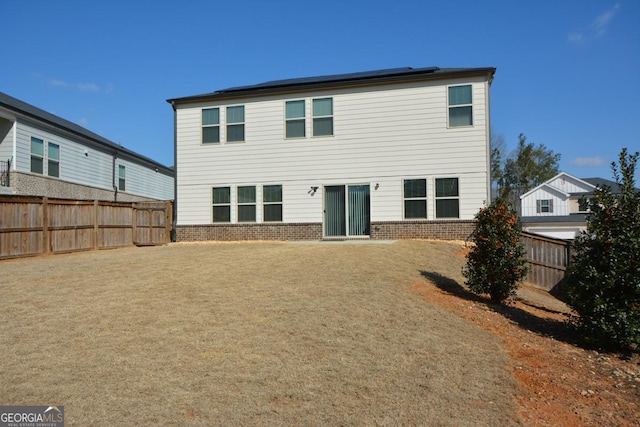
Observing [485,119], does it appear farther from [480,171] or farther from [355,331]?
[355,331]

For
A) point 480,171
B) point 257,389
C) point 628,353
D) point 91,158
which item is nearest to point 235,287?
point 257,389

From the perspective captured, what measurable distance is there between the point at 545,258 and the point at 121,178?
975 inches

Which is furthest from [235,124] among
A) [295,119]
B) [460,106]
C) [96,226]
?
[460,106]

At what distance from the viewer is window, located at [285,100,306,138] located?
17.3m

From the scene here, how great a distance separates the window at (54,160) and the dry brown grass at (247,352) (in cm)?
1500

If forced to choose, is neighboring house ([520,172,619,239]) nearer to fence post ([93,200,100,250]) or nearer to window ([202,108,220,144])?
window ([202,108,220,144])

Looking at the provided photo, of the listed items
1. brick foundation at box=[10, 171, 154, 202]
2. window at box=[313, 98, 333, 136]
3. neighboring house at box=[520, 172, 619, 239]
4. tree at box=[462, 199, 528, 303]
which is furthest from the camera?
neighboring house at box=[520, 172, 619, 239]

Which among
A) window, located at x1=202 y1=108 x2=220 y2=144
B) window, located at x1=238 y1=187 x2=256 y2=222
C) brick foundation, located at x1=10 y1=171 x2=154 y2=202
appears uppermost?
window, located at x1=202 y1=108 x2=220 y2=144

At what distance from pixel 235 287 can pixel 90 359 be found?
3.19 metres

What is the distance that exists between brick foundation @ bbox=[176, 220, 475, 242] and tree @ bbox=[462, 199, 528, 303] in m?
6.95

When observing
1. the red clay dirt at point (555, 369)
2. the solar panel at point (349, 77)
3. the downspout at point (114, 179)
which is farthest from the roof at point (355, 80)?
the downspout at point (114, 179)

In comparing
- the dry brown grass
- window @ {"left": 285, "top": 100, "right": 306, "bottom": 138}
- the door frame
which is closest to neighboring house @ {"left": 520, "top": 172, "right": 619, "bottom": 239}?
the door frame

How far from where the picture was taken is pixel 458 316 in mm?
7035

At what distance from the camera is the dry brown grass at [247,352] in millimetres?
3943
